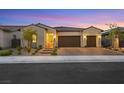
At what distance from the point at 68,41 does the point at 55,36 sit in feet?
3.85

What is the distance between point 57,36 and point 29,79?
8.13 metres

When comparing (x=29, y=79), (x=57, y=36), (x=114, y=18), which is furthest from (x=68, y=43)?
(x=29, y=79)

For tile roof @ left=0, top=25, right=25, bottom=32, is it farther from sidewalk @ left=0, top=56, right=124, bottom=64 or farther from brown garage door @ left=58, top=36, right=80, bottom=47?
brown garage door @ left=58, top=36, right=80, bottom=47

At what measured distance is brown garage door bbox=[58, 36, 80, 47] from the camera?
17.2 m

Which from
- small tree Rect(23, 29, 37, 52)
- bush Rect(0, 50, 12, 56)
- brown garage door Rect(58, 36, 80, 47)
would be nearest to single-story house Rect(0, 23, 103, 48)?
brown garage door Rect(58, 36, 80, 47)

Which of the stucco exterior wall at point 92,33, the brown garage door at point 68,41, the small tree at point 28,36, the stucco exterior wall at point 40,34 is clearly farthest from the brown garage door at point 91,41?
the small tree at point 28,36

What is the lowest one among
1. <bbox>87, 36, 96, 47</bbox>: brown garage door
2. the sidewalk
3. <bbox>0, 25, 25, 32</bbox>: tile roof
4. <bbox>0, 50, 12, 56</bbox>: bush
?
the sidewalk

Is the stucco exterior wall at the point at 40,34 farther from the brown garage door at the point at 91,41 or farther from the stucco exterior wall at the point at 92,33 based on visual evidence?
the brown garage door at the point at 91,41

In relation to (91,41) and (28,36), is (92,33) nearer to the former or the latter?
(91,41)

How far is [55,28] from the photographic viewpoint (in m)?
16.8

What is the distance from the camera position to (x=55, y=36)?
1741 cm

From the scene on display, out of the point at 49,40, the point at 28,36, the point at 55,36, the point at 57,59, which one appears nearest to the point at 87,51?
the point at 57,59
